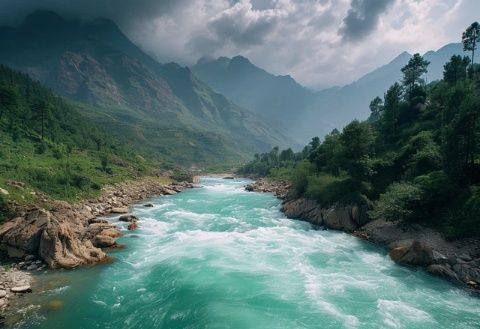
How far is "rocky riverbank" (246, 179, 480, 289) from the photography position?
29.9 m

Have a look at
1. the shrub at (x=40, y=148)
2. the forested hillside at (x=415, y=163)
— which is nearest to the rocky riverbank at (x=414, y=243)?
the forested hillside at (x=415, y=163)

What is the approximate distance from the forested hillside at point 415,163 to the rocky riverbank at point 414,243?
1327 mm

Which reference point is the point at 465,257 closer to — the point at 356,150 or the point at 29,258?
the point at 356,150

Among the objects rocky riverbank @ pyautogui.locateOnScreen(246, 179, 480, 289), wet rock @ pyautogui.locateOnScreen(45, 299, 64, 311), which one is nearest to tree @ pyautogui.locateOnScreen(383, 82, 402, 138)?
rocky riverbank @ pyautogui.locateOnScreen(246, 179, 480, 289)

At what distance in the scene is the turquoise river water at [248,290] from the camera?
22375 millimetres

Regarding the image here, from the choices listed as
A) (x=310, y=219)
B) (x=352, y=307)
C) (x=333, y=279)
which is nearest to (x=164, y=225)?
(x=310, y=219)

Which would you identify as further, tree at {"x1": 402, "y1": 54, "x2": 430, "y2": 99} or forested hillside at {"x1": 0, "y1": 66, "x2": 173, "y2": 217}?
tree at {"x1": 402, "y1": 54, "x2": 430, "y2": 99}

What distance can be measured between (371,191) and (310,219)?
11.3m

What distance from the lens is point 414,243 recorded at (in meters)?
33.8

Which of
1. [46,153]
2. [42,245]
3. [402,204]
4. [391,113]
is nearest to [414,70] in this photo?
[391,113]

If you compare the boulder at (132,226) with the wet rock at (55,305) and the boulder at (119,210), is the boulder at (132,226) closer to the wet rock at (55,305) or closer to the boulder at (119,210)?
the boulder at (119,210)

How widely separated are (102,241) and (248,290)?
2041 cm

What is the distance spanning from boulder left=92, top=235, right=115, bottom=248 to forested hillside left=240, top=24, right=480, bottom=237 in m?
35.2

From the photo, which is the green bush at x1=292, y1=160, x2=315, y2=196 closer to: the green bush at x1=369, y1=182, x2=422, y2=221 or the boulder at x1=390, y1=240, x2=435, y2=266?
the green bush at x1=369, y1=182, x2=422, y2=221
